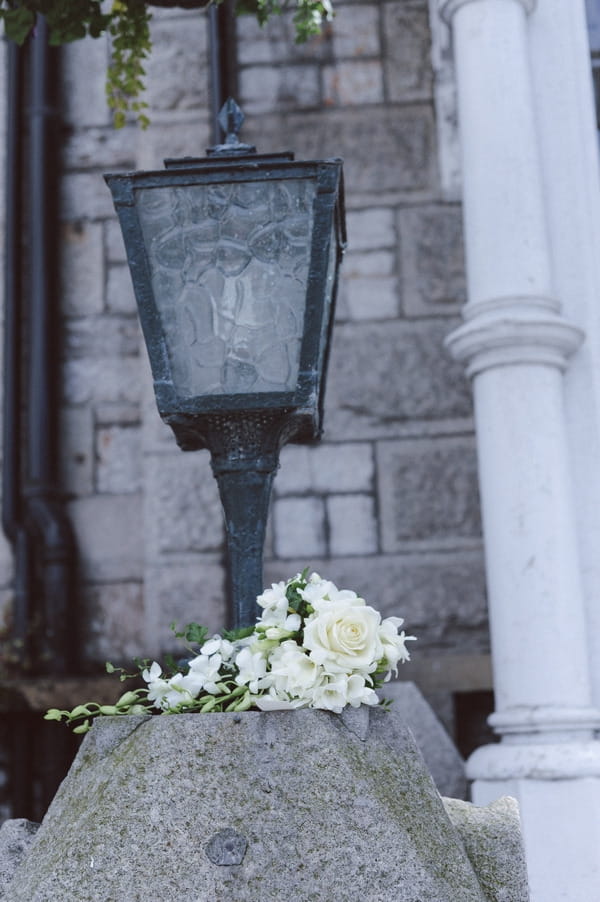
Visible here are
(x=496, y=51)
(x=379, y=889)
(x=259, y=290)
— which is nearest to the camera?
(x=379, y=889)

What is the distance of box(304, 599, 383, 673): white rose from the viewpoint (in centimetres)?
170

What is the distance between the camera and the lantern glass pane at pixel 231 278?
6.39ft

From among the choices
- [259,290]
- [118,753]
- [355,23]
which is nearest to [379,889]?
[118,753]

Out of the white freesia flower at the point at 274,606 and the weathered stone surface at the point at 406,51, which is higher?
the weathered stone surface at the point at 406,51

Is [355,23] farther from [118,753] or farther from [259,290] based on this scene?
[118,753]

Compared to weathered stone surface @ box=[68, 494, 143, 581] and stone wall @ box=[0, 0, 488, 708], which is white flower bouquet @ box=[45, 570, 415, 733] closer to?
Result: stone wall @ box=[0, 0, 488, 708]

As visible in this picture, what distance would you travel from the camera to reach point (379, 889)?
1525mm

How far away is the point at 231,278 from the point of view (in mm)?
1961

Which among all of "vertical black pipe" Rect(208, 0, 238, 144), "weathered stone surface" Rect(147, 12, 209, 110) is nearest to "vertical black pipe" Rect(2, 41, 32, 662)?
"weathered stone surface" Rect(147, 12, 209, 110)

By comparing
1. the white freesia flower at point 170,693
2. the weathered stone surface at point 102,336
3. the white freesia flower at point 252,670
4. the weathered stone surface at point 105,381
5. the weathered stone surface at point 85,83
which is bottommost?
the white freesia flower at point 170,693

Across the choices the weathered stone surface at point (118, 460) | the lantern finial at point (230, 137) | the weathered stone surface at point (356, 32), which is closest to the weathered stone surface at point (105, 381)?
the weathered stone surface at point (118, 460)

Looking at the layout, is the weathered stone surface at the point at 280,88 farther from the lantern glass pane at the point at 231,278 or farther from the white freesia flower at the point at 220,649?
the white freesia flower at the point at 220,649

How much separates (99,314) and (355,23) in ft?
5.71

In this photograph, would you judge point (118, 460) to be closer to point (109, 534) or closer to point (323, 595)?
point (109, 534)
